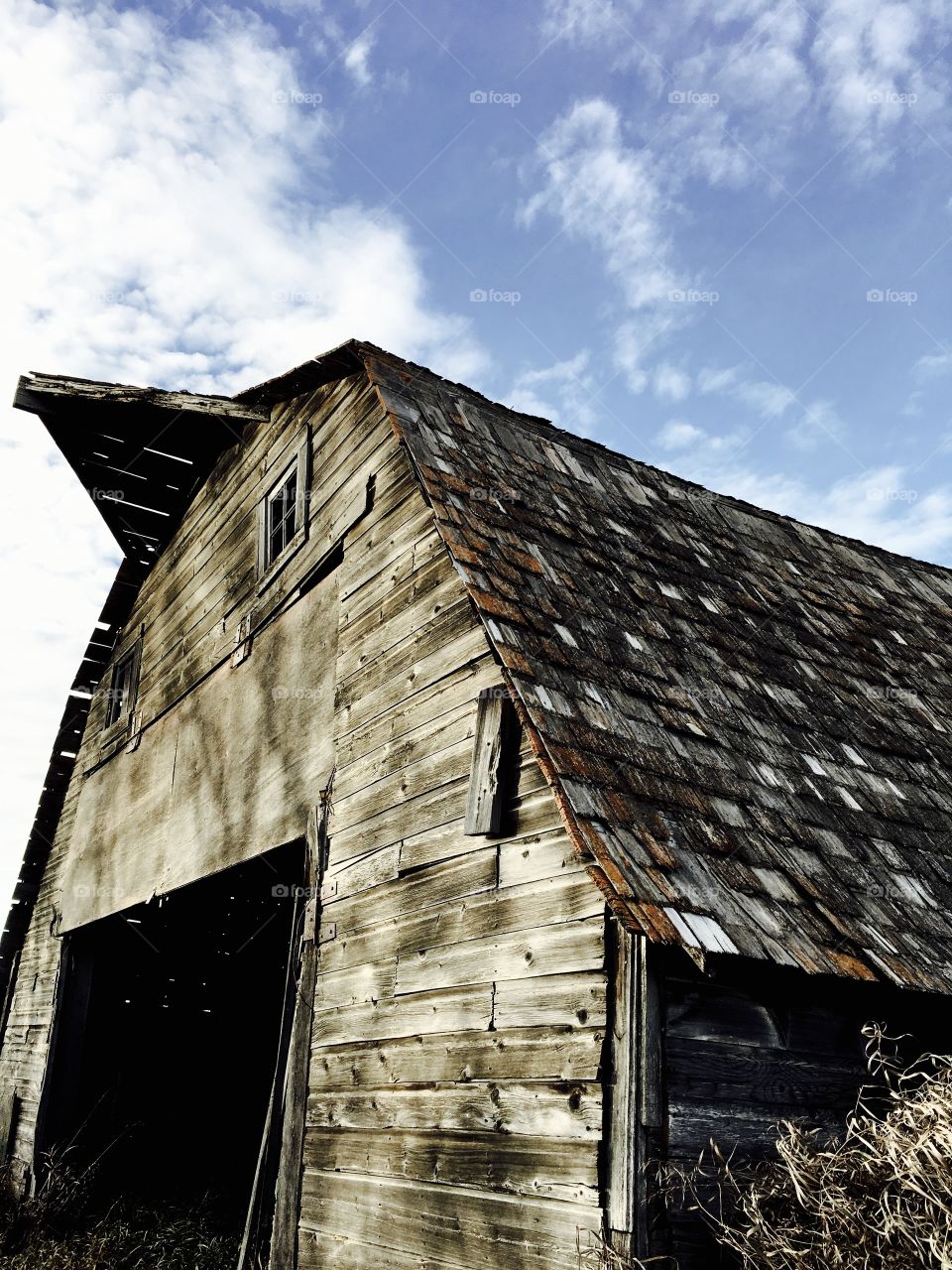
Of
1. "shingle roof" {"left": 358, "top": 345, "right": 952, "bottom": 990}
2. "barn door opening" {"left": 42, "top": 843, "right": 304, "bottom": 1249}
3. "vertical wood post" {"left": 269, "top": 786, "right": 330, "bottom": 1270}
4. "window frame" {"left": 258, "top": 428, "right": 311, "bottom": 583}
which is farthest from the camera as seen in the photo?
"barn door opening" {"left": 42, "top": 843, "right": 304, "bottom": 1249}

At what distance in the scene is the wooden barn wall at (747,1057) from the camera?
392cm

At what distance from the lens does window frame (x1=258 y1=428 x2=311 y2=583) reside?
7703mm

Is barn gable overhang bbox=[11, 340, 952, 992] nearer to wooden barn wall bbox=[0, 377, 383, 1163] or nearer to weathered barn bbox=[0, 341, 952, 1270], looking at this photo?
weathered barn bbox=[0, 341, 952, 1270]

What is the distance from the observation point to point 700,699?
18.9 ft

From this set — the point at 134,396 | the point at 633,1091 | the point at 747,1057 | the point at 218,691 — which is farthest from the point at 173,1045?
the point at 633,1091

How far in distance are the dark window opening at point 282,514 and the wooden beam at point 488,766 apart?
11.5ft

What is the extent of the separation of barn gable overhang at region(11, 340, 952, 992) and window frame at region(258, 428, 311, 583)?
58 cm

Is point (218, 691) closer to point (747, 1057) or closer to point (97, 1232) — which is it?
point (97, 1232)

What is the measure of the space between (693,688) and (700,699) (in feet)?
0.34

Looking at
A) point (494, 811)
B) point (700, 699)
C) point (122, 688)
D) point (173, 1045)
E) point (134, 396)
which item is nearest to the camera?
point (494, 811)

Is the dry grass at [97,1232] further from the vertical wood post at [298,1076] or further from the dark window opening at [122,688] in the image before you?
the dark window opening at [122,688]

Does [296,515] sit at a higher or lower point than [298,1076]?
higher

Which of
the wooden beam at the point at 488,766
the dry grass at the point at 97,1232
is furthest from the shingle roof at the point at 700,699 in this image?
the dry grass at the point at 97,1232

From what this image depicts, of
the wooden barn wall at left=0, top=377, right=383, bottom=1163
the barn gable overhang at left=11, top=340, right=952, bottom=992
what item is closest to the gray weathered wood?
the barn gable overhang at left=11, top=340, right=952, bottom=992
